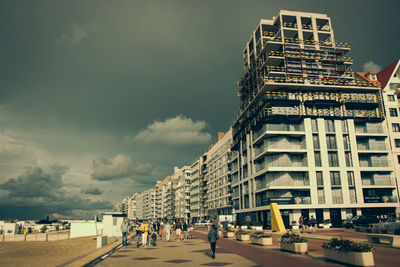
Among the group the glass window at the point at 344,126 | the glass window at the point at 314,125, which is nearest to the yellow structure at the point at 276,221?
the glass window at the point at 314,125

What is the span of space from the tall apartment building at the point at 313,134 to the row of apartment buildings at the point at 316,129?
164mm

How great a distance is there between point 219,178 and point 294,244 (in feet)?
240

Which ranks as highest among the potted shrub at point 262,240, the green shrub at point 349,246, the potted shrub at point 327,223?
the green shrub at point 349,246

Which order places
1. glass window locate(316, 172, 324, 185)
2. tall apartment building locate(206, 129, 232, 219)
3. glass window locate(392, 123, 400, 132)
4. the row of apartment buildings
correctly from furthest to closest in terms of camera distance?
tall apartment building locate(206, 129, 232, 219) < glass window locate(392, 123, 400, 132) < glass window locate(316, 172, 324, 185) < the row of apartment buildings

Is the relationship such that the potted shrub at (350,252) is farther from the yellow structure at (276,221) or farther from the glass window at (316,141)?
the glass window at (316,141)

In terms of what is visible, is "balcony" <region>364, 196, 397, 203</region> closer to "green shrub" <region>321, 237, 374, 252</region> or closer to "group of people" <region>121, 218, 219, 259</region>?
"group of people" <region>121, 218, 219, 259</region>

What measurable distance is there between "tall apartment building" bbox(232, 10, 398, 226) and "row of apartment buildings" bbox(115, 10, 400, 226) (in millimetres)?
164

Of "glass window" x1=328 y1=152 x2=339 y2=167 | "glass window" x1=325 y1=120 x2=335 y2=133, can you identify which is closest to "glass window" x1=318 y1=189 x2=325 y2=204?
"glass window" x1=328 y1=152 x2=339 y2=167

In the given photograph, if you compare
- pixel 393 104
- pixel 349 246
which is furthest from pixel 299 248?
pixel 393 104

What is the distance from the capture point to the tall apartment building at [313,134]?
4953 centimetres

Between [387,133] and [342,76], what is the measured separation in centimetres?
1285

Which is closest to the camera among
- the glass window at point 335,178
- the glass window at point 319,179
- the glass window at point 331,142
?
the glass window at point 319,179

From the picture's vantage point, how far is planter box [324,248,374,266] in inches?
419

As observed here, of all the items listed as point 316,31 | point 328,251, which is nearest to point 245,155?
point 316,31
